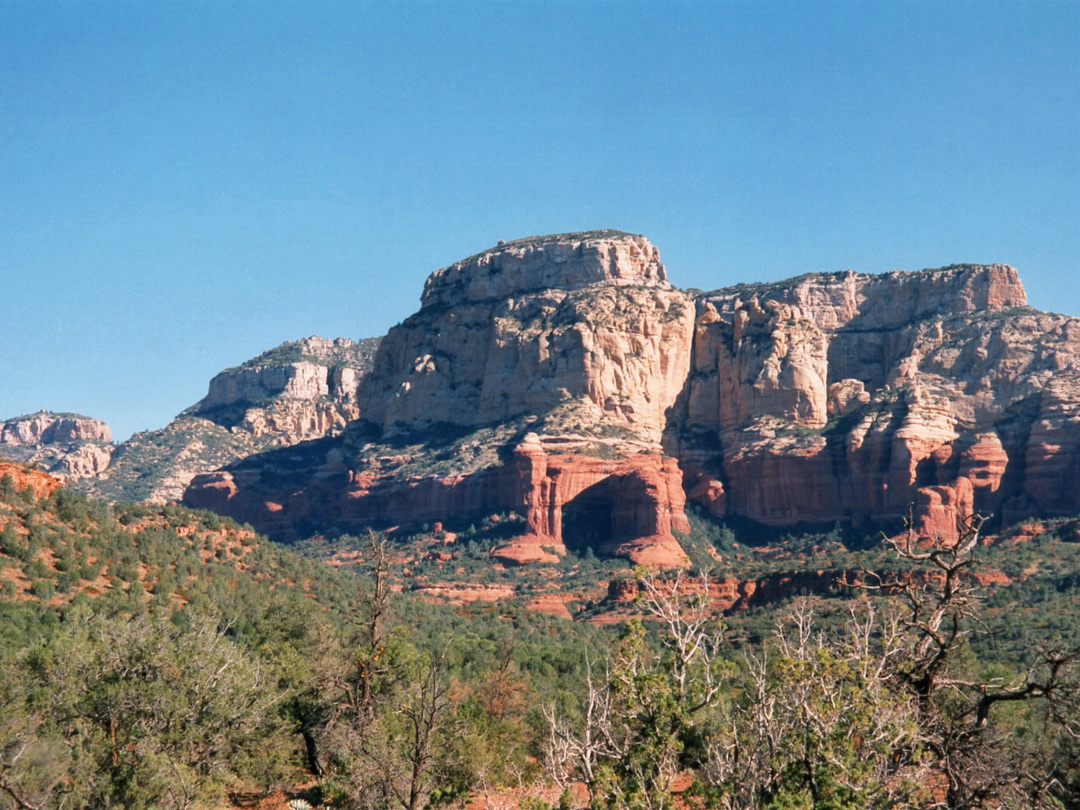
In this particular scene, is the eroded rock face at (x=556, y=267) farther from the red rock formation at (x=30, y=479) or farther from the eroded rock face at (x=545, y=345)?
the red rock formation at (x=30, y=479)

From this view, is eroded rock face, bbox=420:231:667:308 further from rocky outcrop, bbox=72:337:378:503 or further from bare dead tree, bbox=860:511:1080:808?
bare dead tree, bbox=860:511:1080:808

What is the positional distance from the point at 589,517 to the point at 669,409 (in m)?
22.0

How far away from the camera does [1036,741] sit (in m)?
32.7

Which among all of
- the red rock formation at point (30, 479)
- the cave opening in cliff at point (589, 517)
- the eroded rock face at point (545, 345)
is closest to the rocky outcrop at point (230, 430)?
the eroded rock face at point (545, 345)

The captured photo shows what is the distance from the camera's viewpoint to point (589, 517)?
399 feet

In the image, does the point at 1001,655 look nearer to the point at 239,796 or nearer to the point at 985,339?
the point at 239,796

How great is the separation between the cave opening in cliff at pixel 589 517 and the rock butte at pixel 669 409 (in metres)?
0.22

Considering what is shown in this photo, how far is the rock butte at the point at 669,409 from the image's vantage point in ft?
378

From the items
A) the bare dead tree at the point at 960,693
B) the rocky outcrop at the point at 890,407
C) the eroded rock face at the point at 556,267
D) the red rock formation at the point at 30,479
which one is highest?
the eroded rock face at the point at 556,267

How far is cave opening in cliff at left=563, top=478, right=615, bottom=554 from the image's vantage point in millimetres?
119125

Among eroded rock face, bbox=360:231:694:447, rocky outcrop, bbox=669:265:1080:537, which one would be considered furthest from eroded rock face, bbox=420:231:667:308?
rocky outcrop, bbox=669:265:1080:537

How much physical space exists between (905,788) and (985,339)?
129307mm

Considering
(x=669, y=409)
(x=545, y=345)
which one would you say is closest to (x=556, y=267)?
(x=545, y=345)

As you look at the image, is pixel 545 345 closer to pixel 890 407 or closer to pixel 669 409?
pixel 669 409
